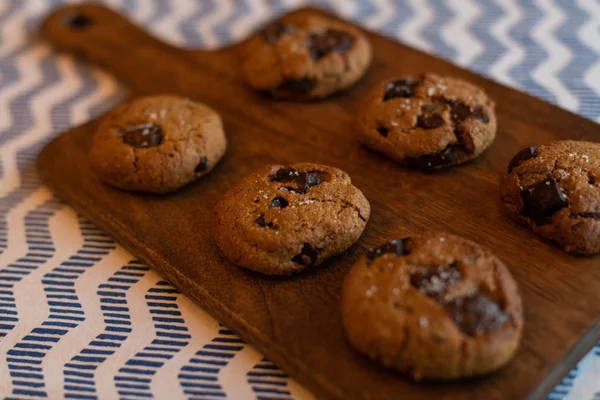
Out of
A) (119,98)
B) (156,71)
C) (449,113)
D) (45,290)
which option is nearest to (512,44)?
(449,113)

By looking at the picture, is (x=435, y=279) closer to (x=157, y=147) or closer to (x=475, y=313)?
(x=475, y=313)

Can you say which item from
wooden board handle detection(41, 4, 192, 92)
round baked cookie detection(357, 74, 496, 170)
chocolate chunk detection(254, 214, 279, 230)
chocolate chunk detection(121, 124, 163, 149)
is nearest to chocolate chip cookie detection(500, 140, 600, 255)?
round baked cookie detection(357, 74, 496, 170)

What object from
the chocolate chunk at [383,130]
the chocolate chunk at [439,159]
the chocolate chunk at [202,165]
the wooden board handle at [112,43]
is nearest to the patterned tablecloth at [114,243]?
the wooden board handle at [112,43]

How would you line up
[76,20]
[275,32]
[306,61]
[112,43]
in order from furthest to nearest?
[76,20] → [112,43] → [275,32] → [306,61]

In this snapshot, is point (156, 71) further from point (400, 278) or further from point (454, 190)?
point (400, 278)

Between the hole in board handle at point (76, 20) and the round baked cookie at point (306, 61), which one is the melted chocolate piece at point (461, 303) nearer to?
the round baked cookie at point (306, 61)

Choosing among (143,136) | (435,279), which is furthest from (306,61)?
(435,279)
